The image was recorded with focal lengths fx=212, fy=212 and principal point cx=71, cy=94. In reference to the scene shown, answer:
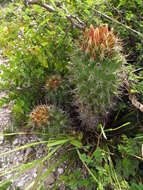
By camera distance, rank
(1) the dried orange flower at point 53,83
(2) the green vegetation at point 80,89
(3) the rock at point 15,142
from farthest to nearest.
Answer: (3) the rock at point 15,142
(1) the dried orange flower at point 53,83
(2) the green vegetation at point 80,89

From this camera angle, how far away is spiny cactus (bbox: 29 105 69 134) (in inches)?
48.4

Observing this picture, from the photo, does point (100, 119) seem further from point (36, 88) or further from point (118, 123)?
point (36, 88)

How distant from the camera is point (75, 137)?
141 cm

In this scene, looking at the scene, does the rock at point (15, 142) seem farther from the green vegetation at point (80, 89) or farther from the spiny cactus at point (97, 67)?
the spiny cactus at point (97, 67)

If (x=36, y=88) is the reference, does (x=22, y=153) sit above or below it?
below

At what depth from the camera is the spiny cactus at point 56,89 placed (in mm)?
1341

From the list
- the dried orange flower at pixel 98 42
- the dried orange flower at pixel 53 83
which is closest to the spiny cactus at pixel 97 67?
the dried orange flower at pixel 98 42

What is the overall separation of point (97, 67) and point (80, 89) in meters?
0.20

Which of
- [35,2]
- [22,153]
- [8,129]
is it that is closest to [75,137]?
[22,153]

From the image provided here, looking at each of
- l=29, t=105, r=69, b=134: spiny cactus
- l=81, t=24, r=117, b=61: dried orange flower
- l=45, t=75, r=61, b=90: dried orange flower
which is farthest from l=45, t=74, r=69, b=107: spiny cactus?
l=81, t=24, r=117, b=61: dried orange flower

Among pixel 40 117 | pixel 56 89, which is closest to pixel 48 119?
pixel 40 117

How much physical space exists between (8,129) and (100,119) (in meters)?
0.71

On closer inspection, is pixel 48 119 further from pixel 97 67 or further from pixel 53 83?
pixel 97 67

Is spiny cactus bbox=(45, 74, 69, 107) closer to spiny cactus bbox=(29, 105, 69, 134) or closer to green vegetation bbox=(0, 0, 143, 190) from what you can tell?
green vegetation bbox=(0, 0, 143, 190)
